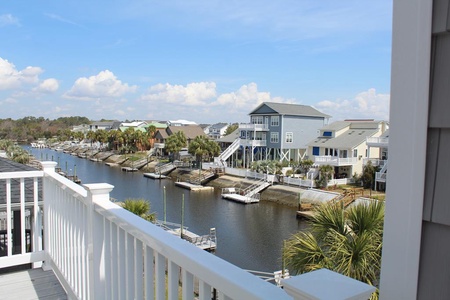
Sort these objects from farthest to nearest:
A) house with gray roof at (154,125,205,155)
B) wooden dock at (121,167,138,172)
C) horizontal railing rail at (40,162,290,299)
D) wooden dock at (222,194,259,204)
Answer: house with gray roof at (154,125,205,155)
wooden dock at (121,167,138,172)
wooden dock at (222,194,259,204)
horizontal railing rail at (40,162,290,299)

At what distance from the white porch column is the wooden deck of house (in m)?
1.05

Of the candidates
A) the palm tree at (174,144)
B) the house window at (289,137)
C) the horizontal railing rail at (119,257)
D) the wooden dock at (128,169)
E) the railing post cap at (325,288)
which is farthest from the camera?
the wooden dock at (128,169)

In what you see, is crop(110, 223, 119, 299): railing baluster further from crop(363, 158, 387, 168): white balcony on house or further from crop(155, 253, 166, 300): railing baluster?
crop(363, 158, 387, 168): white balcony on house

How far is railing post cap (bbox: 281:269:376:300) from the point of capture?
0.80 metres

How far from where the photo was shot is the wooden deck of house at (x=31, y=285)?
2818mm

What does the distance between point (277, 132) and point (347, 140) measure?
662 centimetres

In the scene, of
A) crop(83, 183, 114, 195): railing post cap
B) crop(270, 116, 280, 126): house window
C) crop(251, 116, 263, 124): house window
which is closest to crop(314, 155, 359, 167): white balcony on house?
crop(270, 116, 280, 126): house window

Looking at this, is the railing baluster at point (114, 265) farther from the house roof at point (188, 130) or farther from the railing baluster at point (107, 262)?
the house roof at point (188, 130)

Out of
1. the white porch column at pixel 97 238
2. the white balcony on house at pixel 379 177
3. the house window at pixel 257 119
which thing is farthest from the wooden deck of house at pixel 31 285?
the house window at pixel 257 119

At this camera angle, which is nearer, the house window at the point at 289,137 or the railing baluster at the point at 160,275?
the railing baluster at the point at 160,275

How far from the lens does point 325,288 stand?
2.68ft

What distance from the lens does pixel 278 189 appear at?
82.0 ft

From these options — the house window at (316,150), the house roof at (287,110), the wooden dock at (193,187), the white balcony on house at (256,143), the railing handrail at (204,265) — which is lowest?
the wooden dock at (193,187)

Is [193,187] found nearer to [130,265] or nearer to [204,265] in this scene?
[130,265]
